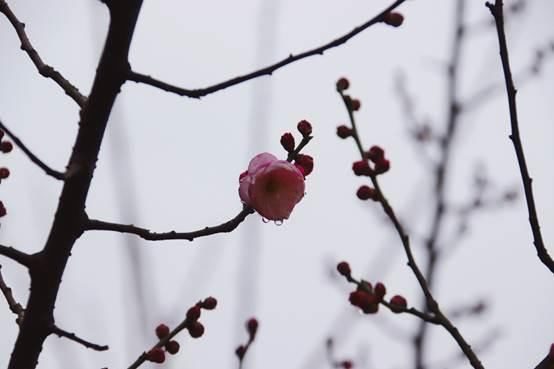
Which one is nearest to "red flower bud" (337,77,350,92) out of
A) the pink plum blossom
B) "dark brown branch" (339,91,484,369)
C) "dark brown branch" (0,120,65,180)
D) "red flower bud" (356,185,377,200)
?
"dark brown branch" (339,91,484,369)

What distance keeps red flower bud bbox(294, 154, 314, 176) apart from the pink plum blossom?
3cm

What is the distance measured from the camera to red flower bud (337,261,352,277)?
6.31 ft

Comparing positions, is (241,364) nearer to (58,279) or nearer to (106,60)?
(58,279)

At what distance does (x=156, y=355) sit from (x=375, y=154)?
89cm

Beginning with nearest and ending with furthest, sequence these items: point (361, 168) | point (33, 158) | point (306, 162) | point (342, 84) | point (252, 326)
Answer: point (33, 158), point (306, 162), point (361, 168), point (342, 84), point (252, 326)

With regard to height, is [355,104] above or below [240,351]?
above

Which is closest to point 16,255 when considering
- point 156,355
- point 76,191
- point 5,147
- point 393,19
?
point 76,191

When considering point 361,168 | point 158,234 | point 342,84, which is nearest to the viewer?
point 158,234

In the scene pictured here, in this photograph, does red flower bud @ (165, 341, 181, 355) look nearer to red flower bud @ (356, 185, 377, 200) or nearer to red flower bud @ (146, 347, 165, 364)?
red flower bud @ (146, 347, 165, 364)

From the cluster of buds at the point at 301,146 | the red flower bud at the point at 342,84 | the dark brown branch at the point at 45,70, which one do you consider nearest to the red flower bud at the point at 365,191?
the red flower bud at the point at 342,84

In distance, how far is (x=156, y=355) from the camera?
1.60 m

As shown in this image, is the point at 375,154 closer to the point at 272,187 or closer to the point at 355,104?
the point at 355,104

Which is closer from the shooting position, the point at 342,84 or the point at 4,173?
the point at 4,173

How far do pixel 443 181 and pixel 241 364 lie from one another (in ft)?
7.92
